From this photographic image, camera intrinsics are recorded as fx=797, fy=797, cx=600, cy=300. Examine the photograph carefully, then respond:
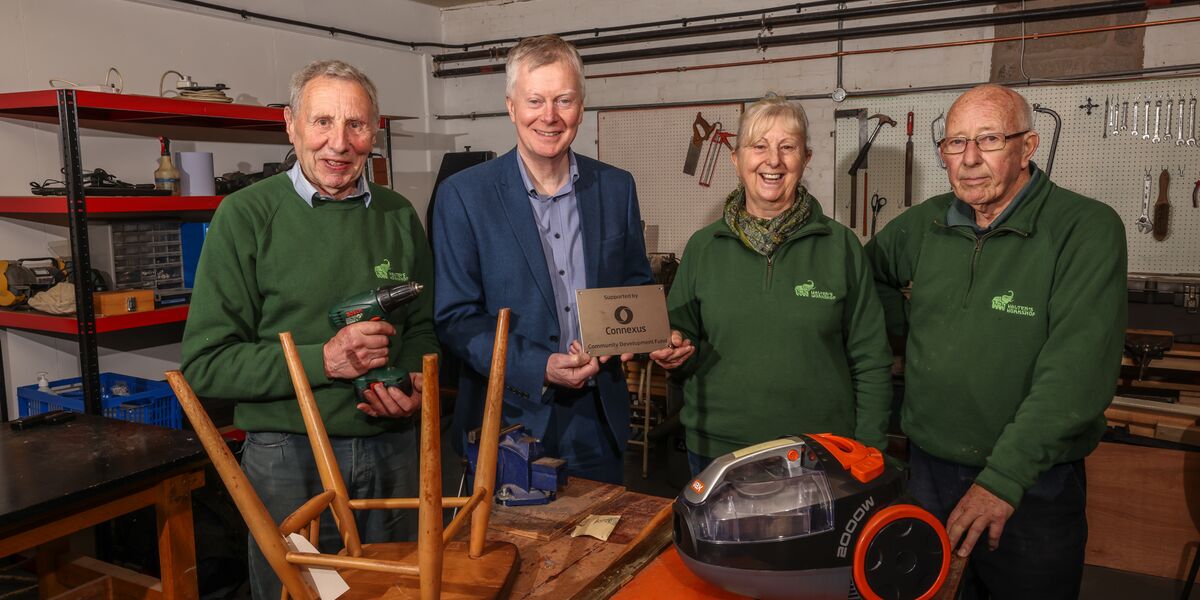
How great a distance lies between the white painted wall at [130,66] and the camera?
384cm

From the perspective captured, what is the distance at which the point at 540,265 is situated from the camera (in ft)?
6.55

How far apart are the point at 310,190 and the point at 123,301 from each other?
221 centimetres

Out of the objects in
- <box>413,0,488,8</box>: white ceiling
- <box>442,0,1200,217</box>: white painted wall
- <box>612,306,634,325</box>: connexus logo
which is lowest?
<box>612,306,634,325</box>: connexus logo

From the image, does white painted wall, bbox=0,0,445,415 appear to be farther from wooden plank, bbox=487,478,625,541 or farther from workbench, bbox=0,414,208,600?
wooden plank, bbox=487,478,625,541

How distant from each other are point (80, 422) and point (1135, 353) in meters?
4.31

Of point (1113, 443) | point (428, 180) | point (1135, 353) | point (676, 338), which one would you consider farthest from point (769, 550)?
point (428, 180)

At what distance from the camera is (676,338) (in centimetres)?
194

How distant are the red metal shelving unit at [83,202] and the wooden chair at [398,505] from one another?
8.33ft

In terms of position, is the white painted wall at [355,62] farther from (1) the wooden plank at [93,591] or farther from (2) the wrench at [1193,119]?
(1) the wooden plank at [93,591]

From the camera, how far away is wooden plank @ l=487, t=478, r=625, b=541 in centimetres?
148

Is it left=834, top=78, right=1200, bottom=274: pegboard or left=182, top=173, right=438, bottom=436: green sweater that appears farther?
left=834, top=78, right=1200, bottom=274: pegboard

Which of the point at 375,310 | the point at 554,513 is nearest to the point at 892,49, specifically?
the point at 375,310

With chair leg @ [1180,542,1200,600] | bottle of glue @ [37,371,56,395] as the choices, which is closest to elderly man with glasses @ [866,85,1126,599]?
chair leg @ [1180,542,1200,600]

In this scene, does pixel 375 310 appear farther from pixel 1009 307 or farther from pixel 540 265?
pixel 1009 307
